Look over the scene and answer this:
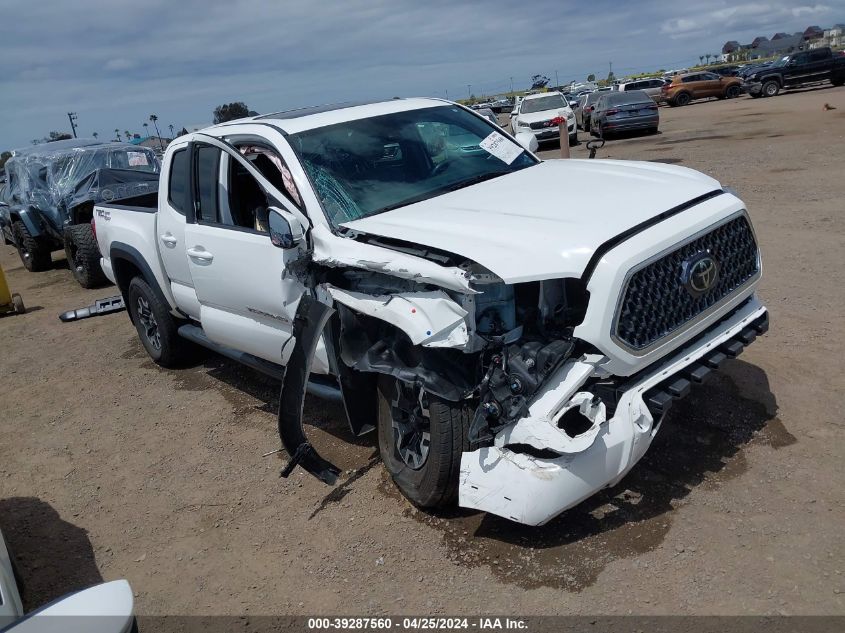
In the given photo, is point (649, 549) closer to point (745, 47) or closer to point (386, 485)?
point (386, 485)

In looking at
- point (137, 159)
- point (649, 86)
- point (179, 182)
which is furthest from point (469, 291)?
point (649, 86)

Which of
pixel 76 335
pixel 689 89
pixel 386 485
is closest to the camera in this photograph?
pixel 386 485

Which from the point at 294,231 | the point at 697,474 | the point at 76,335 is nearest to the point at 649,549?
the point at 697,474

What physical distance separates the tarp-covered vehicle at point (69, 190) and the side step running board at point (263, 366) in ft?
17.5

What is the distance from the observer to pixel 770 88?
31.3m

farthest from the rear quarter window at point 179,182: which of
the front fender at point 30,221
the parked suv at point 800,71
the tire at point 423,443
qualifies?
the parked suv at point 800,71

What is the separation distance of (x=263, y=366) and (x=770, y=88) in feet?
107

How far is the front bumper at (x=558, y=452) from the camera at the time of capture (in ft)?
10.1

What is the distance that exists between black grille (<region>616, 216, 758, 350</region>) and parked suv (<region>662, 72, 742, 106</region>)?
35023 mm

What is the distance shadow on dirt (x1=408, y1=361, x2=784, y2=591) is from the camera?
3.32 metres

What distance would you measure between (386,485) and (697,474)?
66.1 inches

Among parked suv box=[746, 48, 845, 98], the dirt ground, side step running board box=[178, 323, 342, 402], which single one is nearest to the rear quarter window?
side step running board box=[178, 323, 342, 402]

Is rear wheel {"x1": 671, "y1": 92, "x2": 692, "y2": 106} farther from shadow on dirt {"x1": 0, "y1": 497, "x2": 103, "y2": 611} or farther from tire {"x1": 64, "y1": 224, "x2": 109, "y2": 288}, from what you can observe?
shadow on dirt {"x1": 0, "y1": 497, "x2": 103, "y2": 611}

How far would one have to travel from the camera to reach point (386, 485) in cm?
416
